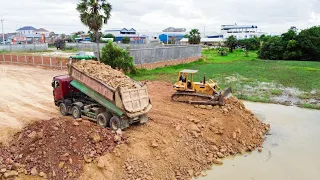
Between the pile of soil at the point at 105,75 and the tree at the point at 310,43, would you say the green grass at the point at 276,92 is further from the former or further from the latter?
the tree at the point at 310,43

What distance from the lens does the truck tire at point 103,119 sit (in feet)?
39.3

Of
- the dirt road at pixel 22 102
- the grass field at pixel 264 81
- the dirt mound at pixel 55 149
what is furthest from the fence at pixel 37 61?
the dirt mound at pixel 55 149

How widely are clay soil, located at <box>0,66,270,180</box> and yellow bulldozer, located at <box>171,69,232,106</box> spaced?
1.98 feet

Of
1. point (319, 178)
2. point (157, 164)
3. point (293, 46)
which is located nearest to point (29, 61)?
point (157, 164)

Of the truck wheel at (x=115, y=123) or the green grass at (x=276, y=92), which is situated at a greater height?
the truck wheel at (x=115, y=123)

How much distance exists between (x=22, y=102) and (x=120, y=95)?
27.6ft

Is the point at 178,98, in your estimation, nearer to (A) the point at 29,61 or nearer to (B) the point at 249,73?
(B) the point at 249,73

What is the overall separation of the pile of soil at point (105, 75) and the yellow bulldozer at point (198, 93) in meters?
4.11

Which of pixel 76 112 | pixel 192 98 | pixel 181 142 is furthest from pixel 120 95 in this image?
pixel 192 98

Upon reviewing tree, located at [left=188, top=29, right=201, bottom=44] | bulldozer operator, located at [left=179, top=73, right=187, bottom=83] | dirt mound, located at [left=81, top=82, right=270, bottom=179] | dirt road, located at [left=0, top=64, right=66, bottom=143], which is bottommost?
dirt mound, located at [left=81, top=82, right=270, bottom=179]

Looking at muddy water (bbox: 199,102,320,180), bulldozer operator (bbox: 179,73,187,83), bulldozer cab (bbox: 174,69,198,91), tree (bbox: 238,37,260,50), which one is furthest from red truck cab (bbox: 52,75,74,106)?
tree (bbox: 238,37,260,50)

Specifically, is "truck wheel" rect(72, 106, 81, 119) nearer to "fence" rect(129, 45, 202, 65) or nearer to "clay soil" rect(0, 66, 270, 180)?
"clay soil" rect(0, 66, 270, 180)

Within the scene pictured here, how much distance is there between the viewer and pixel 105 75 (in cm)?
1259

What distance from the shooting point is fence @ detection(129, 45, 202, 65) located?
99.4 feet
